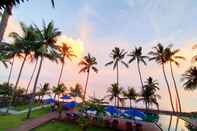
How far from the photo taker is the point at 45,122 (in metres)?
32.4

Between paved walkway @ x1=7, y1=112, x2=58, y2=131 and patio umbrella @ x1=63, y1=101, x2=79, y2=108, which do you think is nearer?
paved walkway @ x1=7, y1=112, x2=58, y2=131

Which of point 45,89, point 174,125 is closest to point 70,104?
point 45,89

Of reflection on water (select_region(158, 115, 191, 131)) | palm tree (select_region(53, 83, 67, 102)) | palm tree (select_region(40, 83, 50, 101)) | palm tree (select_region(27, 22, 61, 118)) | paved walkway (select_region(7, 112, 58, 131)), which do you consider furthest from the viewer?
palm tree (select_region(40, 83, 50, 101))

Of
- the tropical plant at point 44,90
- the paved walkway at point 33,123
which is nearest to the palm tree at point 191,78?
the paved walkway at point 33,123

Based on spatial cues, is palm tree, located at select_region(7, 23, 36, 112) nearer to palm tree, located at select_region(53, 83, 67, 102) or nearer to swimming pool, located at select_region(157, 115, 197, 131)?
palm tree, located at select_region(53, 83, 67, 102)

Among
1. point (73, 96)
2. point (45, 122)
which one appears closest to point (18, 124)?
point (45, 122)

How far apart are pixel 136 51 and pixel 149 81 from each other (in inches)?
344

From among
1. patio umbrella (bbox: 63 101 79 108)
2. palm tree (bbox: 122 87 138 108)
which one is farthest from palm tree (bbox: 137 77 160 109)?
patio umbrella (bbox: 63 101 79 108)

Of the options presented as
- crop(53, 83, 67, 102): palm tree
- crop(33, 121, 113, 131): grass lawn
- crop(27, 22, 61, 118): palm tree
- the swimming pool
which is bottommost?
crop(33, 121, 113, 131): grass lawn

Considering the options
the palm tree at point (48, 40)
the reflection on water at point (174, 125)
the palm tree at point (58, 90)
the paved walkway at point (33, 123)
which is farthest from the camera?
the palm tree at point (58, 90)

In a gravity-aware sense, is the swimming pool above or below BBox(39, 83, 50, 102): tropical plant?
below

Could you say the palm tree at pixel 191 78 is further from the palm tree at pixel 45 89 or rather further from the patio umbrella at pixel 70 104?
the palm tree at pixel 45 89

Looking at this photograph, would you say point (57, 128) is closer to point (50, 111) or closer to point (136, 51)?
point (50, 111)

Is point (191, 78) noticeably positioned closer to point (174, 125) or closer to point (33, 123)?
point (174, 125)
